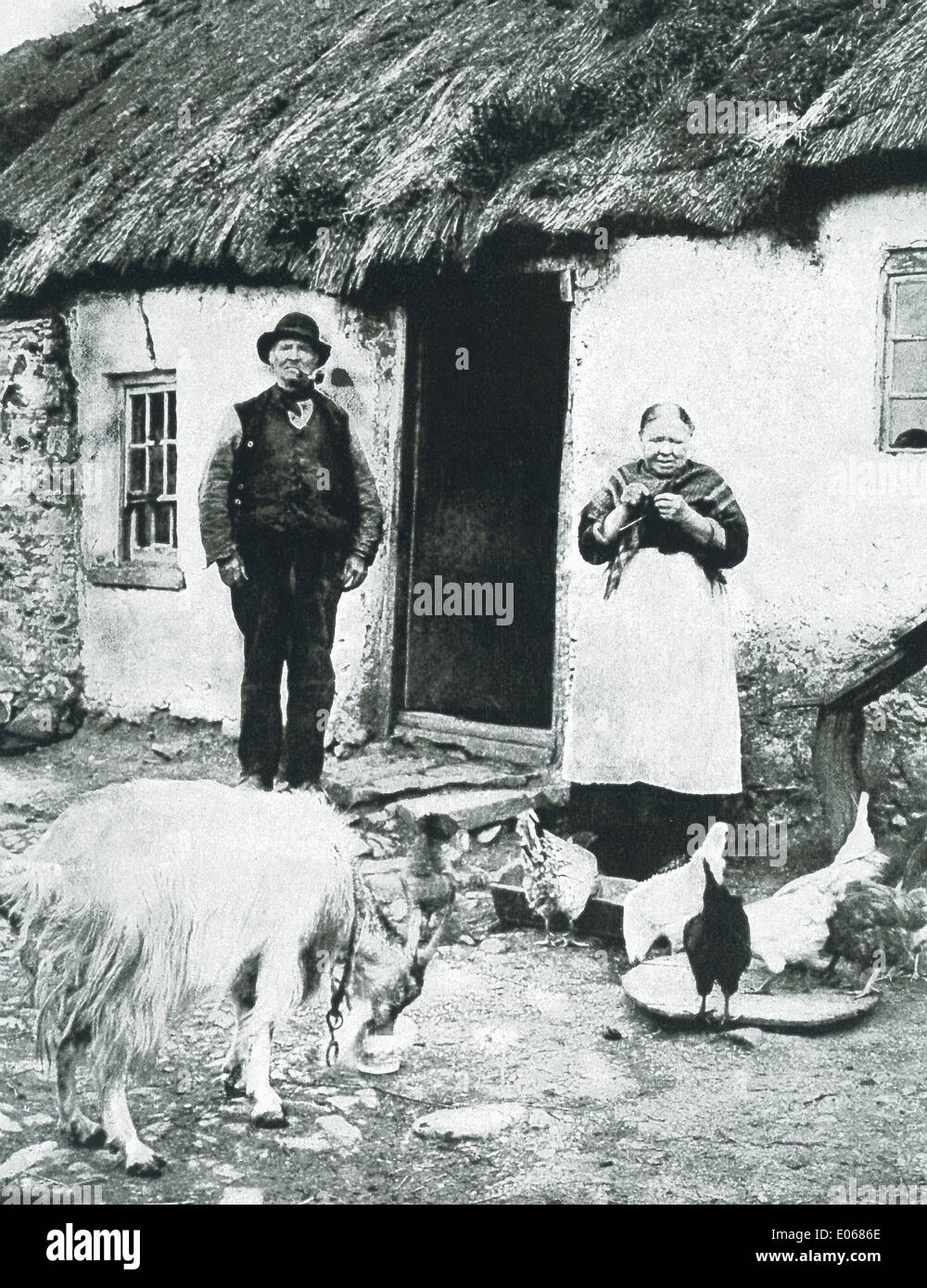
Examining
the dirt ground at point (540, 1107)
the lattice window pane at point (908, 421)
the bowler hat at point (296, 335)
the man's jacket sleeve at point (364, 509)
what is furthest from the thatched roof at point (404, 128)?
the dirt ground at point (540, 1107)

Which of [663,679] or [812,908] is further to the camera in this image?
[663,679]

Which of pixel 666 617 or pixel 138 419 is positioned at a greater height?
pixel 138 419

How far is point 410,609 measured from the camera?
5.15 meters

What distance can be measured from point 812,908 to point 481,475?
85.9 inches

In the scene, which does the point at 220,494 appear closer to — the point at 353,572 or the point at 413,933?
the point at 353,572

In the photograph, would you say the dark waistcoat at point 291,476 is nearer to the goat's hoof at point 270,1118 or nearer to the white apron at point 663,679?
the white apron at point 663,679

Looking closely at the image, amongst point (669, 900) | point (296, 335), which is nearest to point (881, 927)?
point (669, 900)

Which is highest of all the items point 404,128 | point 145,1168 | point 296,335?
point 404,128

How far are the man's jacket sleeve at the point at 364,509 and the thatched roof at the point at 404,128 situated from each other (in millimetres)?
633

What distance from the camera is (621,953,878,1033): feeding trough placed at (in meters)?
4.18

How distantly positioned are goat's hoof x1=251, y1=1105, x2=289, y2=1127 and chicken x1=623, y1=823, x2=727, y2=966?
1.25m

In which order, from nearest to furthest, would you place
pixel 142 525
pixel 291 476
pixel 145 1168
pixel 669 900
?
pixel 145 1168 → pixel 669 900 → pixel 291 476 → pixel 142 525

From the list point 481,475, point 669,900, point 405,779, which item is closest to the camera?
point 669,900

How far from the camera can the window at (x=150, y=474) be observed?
502 centimetres
